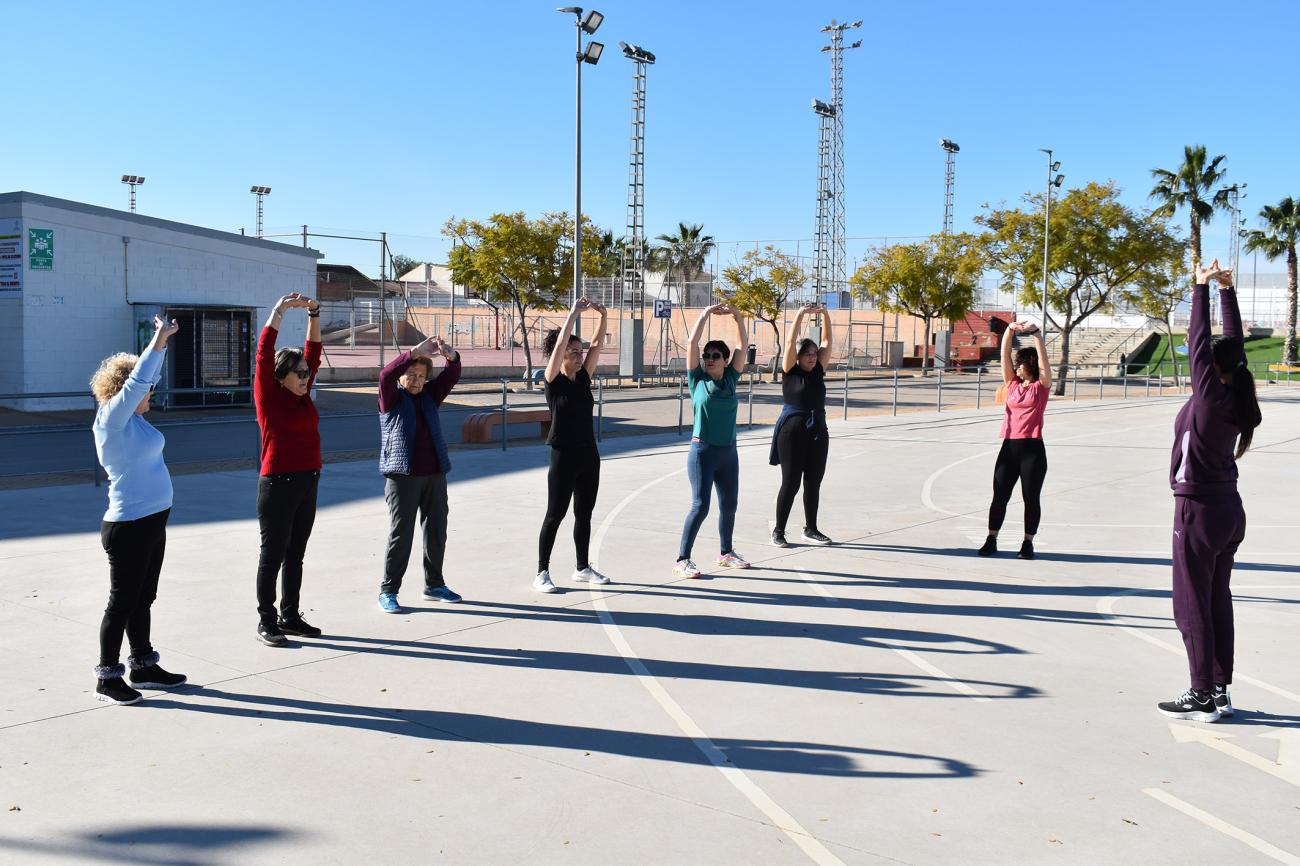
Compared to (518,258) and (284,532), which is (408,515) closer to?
(284,532)

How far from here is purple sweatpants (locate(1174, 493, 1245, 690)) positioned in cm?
556

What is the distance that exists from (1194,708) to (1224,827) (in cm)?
134

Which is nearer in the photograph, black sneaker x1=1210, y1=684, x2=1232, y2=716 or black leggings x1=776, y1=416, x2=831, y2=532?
black sneaker x1=1210, y1=684, x2=1232, y2=716

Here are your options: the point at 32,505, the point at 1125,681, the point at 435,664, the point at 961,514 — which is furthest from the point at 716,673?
the point at 32,505

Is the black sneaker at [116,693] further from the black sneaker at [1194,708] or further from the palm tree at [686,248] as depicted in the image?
the palm tree at [686,248]

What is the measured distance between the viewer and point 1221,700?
5684mm

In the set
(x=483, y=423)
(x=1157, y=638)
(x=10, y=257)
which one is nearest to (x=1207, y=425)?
(x=1157, y=638)

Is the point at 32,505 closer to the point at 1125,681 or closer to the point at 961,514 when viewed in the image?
the point at 961,514

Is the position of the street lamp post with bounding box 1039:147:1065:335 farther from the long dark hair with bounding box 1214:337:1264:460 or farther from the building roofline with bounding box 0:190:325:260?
the long dark hair with bounding box 1214:337:1264:460

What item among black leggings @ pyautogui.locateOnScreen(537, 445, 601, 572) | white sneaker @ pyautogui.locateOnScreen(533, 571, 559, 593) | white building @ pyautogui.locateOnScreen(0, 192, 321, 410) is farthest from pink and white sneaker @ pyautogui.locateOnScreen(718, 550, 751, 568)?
white building @ pyautogui.locateOnScreen(0, 192, 321, 410)

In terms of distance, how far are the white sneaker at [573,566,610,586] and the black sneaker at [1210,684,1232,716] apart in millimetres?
4143

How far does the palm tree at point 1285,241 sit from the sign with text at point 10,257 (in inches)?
2282

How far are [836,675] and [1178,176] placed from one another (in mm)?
55379

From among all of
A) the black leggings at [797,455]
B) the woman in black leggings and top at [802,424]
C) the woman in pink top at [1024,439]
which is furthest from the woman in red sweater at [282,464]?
the woman in pink top at [1024,439]
